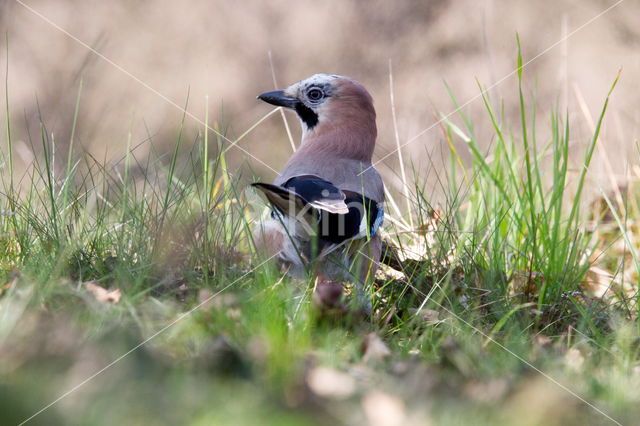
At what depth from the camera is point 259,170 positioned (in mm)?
5270

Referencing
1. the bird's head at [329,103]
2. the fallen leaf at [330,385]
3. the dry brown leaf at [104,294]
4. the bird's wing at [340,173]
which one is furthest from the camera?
the bird's head at [329,103]

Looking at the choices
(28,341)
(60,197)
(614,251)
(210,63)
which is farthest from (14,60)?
(28,341)

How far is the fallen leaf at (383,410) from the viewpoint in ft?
4.46

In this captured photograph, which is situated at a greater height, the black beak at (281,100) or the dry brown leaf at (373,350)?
the black beak at (281,100)

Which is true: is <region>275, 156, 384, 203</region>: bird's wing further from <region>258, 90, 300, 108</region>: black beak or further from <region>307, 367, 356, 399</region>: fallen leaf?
<region>307, 367, 356, 399</region>: fallen leaf

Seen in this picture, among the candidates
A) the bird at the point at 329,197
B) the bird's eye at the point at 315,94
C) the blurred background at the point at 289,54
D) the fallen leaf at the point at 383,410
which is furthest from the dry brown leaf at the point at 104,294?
the blurred background at the point at 289,54

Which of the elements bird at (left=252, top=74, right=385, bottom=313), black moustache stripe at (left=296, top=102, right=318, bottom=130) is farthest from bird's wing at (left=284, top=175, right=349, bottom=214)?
black moustache stripe at (left=296, top=102, right=318, bottom=130)

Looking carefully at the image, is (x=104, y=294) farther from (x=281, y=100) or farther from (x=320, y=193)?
(x=281, y=100)

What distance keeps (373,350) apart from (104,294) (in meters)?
0.82

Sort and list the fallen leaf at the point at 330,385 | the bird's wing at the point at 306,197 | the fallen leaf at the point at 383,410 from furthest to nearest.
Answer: the bird's wing at the point at 306,197 → the fallen leaf at the point at 330,385 → the fallen leaf at the point at 383,410

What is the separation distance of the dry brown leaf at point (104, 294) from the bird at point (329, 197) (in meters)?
0.56

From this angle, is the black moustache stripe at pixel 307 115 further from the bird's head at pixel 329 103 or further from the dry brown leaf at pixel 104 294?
the dry brown leaf at pixel 104 294

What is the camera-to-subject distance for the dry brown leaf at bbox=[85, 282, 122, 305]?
83.3 inches

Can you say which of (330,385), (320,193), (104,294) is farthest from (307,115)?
(330,385)
